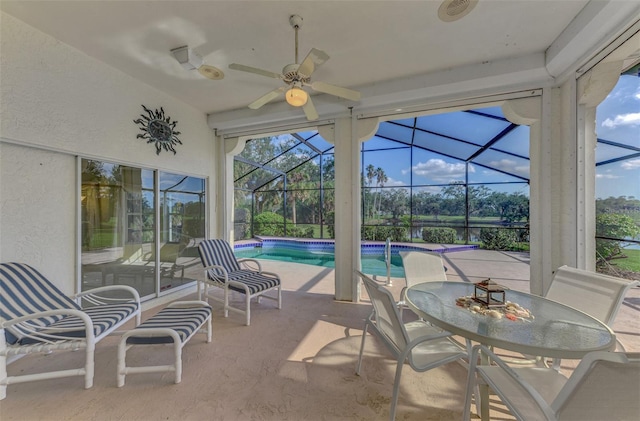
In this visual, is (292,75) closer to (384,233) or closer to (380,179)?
(380,179)

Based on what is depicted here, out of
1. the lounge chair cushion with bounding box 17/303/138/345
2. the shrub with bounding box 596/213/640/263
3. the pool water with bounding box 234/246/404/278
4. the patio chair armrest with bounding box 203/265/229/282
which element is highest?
the shrub with bounding box 596/213/640/263

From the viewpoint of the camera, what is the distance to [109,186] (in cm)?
292

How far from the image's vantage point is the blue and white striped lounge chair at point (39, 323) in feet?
5.61

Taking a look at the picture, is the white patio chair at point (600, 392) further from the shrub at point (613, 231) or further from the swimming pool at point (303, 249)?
the swimming pool at point (303, 249)

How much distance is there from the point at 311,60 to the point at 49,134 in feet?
8.31

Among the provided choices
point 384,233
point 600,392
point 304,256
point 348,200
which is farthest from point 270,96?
point 384,233

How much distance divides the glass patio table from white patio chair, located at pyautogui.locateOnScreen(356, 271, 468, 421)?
0.42 ft

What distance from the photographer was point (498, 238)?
8422mm

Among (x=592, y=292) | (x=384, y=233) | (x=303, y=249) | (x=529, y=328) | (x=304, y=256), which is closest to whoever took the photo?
(x=529, y=328)

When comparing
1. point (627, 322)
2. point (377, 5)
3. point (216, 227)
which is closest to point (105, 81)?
point (216, 227)

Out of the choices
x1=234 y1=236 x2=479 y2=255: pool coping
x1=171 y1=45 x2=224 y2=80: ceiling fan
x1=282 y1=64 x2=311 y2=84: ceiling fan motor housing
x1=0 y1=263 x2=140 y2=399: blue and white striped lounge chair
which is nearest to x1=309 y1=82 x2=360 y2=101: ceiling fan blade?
x1=282 y1=64 x2=311 y2=84: ceiling fan motor housing

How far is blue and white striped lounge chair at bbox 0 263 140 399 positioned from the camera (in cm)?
171

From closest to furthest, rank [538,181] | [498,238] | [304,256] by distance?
1. [538,181]
2. [498,238]
3. [304,256]

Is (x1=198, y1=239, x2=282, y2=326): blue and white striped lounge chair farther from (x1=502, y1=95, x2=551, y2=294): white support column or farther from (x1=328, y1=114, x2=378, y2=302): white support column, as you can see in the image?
(x1=502, y1=95, x2=551, y2=294): white support column
